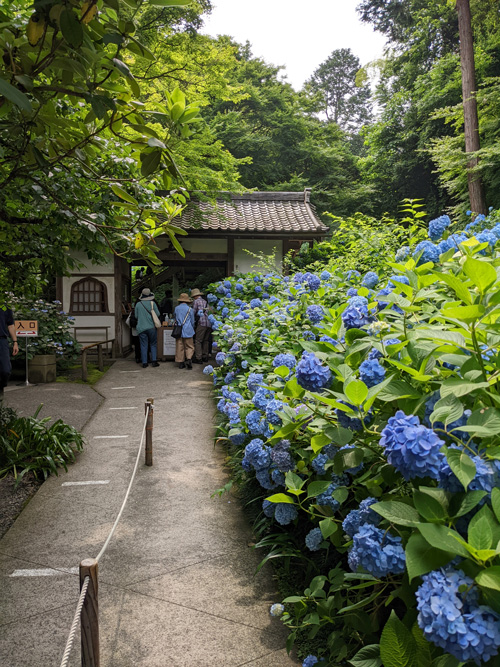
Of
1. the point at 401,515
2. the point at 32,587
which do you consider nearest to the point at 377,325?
the point at 401,515

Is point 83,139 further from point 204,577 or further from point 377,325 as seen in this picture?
point 204,577

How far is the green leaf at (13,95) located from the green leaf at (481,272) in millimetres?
1106

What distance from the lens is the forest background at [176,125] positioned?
161 cm

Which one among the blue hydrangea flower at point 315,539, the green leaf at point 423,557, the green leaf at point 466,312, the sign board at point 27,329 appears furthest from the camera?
the sign board at point 27,329

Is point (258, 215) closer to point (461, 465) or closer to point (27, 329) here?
point (27, 329)

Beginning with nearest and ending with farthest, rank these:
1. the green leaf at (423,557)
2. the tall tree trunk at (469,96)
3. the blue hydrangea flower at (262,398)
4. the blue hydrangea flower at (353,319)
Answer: the green leaf at (423,557) < the blue hydrangea flower at (353,319) < the blue hydrangea flower at (262,398) < the tall tree trunk at (469,96)

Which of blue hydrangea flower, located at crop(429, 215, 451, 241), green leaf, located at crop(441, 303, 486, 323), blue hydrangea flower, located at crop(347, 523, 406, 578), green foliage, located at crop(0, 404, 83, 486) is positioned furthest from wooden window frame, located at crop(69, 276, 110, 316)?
green leaf, located at crop(441, 303, 486, 323)

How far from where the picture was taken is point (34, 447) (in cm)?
502

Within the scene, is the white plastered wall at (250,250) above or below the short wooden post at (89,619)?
above

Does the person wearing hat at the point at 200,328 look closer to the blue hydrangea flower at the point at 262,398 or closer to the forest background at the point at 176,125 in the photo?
the forest background at the point at 176,125

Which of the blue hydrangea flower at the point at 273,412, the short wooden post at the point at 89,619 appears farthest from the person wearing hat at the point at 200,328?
the short wooden post at the point at 89,619

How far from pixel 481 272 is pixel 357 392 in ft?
1.52

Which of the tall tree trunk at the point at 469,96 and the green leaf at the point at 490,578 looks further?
the tall tree trunk at the point at 469,96

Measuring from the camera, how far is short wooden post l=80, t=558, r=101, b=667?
1673 mm
